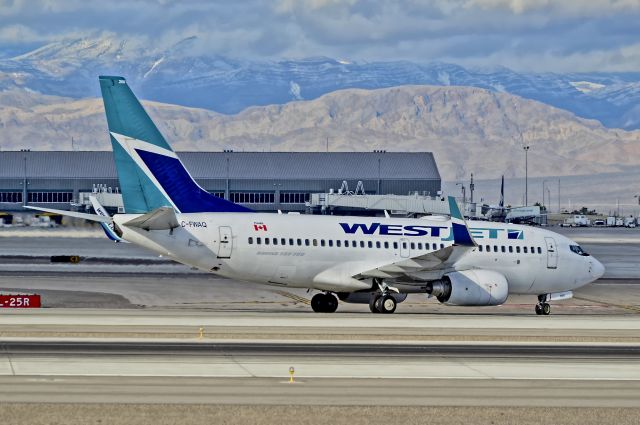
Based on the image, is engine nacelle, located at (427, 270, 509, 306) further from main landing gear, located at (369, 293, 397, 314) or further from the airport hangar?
the airport hangar

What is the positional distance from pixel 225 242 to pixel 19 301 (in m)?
9.19

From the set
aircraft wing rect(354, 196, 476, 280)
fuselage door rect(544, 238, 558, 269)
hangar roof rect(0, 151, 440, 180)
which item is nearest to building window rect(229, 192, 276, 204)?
hangar roof rect(0, 151, 440, 180)

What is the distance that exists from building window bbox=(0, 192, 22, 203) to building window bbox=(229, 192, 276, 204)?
2763 centimetres

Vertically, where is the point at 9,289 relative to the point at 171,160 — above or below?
below

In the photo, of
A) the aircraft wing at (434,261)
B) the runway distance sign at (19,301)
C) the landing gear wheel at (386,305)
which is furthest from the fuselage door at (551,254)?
the runway distance sign at (19,301)

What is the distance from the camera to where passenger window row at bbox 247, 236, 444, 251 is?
168ft

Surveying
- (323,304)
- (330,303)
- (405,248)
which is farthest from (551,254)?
(323,304)

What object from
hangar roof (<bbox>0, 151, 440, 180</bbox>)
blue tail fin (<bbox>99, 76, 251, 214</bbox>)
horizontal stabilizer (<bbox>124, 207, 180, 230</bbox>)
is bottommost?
horizontal stabilizer (<bbox>124, 207, 180, 230</bbox>)

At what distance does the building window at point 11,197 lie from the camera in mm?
170125

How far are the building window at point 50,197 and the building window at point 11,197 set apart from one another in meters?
1.45

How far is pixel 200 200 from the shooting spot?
51.2m

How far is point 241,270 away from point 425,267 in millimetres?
7424

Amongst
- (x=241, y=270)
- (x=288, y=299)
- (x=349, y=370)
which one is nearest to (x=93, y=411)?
(x=349, y=370)

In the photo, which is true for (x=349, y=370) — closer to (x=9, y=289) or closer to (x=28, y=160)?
(x=9, y=289)
